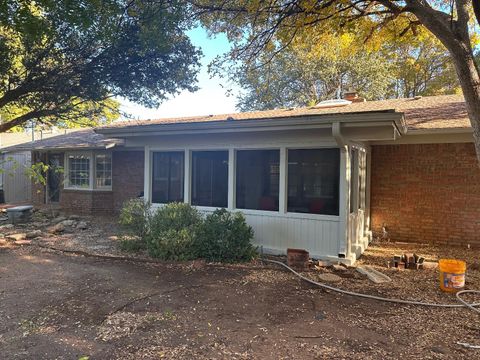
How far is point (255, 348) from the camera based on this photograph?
11.4 ft

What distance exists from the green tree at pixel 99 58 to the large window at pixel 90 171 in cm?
349

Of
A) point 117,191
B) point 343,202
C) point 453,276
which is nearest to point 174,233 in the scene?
point 343,202

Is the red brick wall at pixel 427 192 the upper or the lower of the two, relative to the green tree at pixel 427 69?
lower

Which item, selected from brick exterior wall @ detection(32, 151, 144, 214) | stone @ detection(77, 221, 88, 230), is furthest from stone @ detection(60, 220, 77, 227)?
brick exterior wall @ detection(32, 151, 144, 214)

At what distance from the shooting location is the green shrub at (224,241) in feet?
21.7

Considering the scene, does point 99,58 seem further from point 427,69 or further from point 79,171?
point 427,69

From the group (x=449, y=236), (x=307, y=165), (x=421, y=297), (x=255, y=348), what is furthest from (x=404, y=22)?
(x=255, y=348)

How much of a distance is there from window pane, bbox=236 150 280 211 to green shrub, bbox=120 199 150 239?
6.69 ft

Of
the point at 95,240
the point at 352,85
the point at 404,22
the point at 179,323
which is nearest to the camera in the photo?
the point at 179,323

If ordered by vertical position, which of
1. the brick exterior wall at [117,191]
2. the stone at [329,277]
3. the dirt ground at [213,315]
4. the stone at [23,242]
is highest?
the brick exterior wall at [117,191]

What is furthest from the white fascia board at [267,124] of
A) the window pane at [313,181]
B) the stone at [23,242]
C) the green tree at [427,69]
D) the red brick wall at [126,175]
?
the green tree at [427,69]

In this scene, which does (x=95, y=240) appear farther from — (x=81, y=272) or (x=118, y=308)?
(x=118, y=308)

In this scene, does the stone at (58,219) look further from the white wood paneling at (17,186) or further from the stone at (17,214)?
the white wood paneling at (17,186)

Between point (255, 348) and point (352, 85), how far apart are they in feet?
68.4
